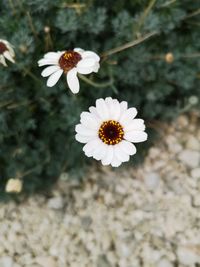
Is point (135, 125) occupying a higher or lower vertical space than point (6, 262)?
higher

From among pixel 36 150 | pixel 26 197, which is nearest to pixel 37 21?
pixel 36 150

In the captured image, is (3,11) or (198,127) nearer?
(3,11)

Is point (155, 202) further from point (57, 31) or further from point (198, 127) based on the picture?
point (57, 31)

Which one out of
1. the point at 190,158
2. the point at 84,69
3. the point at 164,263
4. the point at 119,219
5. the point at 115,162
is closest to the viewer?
the point at 115,162

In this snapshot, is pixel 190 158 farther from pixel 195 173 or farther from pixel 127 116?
Answer: pixel 127 116

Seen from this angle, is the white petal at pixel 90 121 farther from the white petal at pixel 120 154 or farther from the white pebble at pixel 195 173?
the white pebble at pixel 195 173

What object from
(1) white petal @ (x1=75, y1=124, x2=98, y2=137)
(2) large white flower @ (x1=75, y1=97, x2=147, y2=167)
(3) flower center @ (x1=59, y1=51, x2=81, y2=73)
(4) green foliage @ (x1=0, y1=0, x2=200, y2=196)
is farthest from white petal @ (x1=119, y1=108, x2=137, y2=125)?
(4) green foliage @ (x1=0, y1=0, x2=200, y2=196)

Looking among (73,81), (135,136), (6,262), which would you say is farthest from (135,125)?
(6,262)

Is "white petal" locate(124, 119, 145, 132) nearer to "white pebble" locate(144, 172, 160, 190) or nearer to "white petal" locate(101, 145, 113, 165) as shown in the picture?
"white petal" locate(101, 145, 113, 165)
